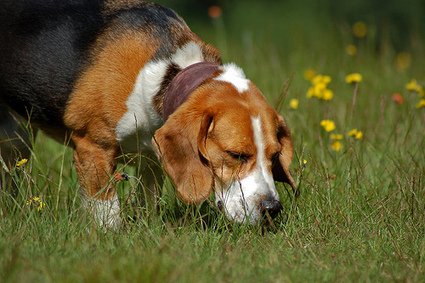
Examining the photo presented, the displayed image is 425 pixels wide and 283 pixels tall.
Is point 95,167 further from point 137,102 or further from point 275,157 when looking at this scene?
point 275,157

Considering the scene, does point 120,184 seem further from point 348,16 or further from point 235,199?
point 348,16

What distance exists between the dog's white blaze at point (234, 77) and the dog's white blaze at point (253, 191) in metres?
0.30

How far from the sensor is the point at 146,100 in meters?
3.57

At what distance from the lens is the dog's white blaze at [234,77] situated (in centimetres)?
341

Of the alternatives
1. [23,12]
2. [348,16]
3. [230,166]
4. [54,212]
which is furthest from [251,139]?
[348,16]

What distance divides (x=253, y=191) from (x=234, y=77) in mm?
788

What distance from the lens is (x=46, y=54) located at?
3758mm

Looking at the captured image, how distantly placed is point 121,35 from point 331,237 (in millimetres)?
1883

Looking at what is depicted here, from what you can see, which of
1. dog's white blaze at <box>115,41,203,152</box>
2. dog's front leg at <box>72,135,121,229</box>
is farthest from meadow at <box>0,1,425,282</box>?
dog's white blaze at <box>115,41,203,152</box>

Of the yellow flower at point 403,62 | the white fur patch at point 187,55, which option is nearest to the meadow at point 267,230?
the white fur patch at point 187,55

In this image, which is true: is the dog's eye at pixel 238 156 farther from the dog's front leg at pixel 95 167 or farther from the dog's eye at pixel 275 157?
the dog's front leg at pixel 95 167

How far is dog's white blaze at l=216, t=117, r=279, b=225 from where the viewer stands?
3.13m

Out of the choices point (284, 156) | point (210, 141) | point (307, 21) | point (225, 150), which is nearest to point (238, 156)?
point (225, 150)

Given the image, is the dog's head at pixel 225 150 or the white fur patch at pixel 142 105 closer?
the dog's head at pixel 225 150
